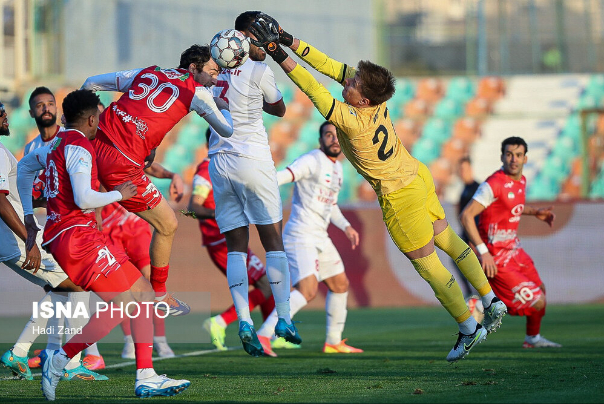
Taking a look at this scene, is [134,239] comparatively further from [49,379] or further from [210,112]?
[49,379]

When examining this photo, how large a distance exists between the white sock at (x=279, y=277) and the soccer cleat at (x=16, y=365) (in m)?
2.26

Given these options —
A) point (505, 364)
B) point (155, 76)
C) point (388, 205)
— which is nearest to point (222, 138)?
point (155, 76)

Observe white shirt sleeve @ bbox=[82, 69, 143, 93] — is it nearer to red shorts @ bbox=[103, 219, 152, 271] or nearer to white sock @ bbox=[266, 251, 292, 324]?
white sock @ bbox=[266, 251, 292, 324]

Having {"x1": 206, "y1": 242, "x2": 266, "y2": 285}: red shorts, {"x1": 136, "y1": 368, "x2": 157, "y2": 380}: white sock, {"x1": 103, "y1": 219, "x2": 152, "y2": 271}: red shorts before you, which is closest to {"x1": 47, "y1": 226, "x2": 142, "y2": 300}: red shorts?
{"x1": 136, "y1": 368, "x2": 157, "y2": 380}: white sock

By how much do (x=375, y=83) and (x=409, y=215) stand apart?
3.84 feet

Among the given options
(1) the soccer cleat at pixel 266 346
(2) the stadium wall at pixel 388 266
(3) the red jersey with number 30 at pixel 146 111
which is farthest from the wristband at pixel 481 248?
(2) the stadium wall at pixel 388 266

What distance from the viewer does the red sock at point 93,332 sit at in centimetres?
562

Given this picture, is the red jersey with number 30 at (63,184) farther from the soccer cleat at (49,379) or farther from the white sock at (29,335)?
the white sock at (29,335)

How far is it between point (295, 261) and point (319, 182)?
3.21ft

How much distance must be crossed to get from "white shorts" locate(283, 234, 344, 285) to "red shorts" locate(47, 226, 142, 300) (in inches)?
155

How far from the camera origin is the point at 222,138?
22.7 feet

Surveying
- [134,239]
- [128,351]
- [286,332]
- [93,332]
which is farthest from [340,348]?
[93,332]

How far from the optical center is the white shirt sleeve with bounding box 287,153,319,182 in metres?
9.35

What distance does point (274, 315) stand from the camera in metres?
9.07
